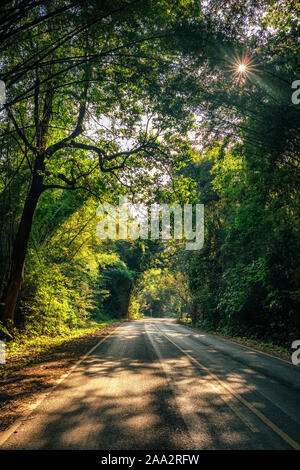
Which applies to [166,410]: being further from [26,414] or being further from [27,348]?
[27,348]

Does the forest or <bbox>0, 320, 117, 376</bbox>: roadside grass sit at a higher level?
the forest

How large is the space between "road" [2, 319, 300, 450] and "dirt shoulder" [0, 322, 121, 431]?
286mm

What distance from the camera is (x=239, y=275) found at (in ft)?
63.4

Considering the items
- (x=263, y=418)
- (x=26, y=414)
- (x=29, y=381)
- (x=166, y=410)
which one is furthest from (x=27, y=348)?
(x=263, y=418)

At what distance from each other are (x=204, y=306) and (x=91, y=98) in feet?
66.2

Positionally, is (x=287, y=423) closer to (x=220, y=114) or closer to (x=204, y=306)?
(x=220, y=114)

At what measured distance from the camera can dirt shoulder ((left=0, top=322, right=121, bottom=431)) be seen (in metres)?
4.72

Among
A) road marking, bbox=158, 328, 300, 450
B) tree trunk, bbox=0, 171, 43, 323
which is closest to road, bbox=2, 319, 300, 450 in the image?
road marking, bbox=158, 328, 300, 450

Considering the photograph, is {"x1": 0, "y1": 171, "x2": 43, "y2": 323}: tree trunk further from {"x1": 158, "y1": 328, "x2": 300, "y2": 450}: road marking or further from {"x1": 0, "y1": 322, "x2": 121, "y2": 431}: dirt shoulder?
{"x1": 158, "y1": 328, "x2": 300, "y2": 450}: road marking

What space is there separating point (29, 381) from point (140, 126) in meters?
9.04

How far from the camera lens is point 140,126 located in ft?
35.8

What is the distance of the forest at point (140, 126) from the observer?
7.04 meters

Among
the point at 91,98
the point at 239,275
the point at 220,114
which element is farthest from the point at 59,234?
the point at 239,275
